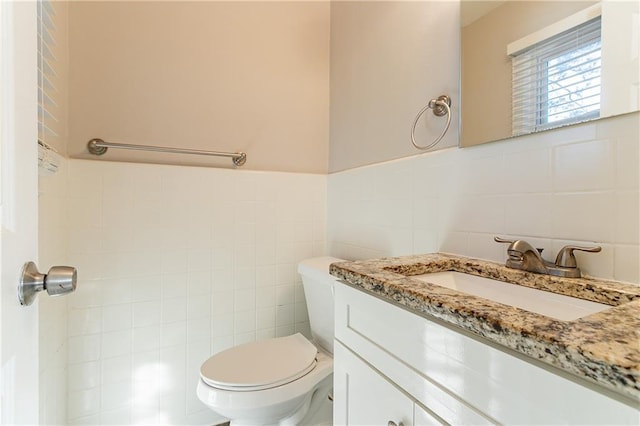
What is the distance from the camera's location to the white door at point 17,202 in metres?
0.40

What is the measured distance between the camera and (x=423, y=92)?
A: 1.22 metres

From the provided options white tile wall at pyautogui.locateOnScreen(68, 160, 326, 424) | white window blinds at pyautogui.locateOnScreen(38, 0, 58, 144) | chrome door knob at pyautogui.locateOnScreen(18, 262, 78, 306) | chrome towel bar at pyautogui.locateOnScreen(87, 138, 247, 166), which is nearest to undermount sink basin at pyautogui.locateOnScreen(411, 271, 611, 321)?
chrome door knob at pyautogui.locateOnScreen(18, 262, 78, 306)

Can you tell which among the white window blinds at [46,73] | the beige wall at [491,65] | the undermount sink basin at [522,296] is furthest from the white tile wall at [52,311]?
the beige wall at [491,65]

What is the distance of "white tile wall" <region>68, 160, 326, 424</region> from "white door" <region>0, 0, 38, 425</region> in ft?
3.06

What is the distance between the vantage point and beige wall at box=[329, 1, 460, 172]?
114 centimetres

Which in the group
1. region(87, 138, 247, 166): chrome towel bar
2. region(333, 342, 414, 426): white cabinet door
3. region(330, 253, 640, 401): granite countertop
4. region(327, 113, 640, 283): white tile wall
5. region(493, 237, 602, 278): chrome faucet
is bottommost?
region(333, 342, 414, 426): white cabinet door

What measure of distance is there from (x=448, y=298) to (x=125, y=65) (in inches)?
63.9

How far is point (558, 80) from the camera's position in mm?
825

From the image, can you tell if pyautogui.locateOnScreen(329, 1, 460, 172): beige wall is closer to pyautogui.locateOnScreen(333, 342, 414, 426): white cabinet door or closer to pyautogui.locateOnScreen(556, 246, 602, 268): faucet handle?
pyautogui.locateOnScreen(556, 246, 602, 268): faucet handle

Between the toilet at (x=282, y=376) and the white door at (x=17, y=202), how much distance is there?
0.68 m

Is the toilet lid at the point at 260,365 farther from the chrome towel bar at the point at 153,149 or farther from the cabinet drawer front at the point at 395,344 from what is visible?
the chrome towel bar at the point at 153,149

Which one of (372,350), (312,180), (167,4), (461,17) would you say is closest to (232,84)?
(167,4)

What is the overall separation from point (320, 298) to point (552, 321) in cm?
107

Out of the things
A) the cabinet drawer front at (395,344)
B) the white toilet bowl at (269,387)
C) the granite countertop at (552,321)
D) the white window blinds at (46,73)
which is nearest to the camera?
the granite countertop at (552,321)
